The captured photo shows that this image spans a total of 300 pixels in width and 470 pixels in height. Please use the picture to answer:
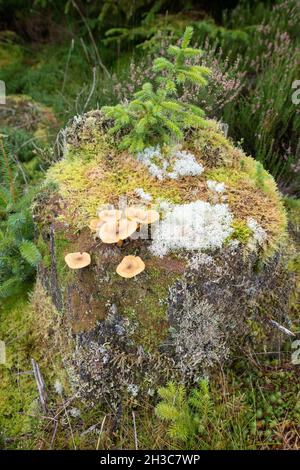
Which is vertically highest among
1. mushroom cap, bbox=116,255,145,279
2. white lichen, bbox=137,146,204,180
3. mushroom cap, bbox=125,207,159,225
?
white lichen, bbox=137,146,204,180

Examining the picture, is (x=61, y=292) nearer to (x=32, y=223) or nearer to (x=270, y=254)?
(x=32, y=223)

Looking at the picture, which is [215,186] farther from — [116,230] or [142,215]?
[116,230]

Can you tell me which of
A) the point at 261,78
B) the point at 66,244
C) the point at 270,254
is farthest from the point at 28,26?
the point at 270,254

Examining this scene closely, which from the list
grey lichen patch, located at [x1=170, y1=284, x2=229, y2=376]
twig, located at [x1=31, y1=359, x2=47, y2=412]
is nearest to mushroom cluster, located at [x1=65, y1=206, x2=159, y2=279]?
grey lichen patch, located at [x1=170, y1=284, x2=229, y2=376]

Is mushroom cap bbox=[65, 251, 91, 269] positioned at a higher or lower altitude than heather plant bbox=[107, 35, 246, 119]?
lower

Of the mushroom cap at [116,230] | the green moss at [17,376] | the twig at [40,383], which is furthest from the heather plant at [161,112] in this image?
the twig at [40,383]

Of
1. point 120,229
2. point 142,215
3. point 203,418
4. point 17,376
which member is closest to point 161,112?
point 142,215

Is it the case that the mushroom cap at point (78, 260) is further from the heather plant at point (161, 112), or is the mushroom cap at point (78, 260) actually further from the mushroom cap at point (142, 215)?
the heather plant at point (161, 112)

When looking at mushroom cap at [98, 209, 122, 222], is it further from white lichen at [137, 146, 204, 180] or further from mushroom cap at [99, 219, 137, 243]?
white lichen at [137, 146, 204, 180]
